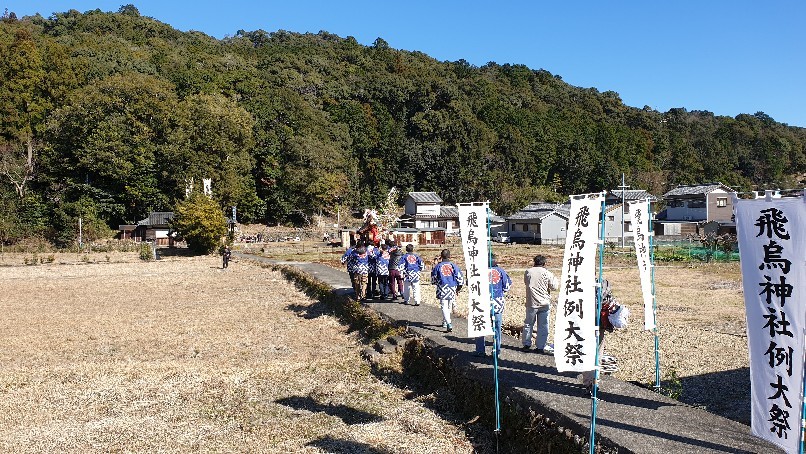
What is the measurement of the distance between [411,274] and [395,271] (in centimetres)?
67

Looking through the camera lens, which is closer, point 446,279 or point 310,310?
point 446,279

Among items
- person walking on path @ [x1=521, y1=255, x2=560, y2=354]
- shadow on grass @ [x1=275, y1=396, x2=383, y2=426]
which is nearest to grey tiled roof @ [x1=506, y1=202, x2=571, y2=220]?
person walking on path @ [x1=521, y1=255, x2=560, y2=354]

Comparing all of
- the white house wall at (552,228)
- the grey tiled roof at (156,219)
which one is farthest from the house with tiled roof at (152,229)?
the white house wall at (552,228)

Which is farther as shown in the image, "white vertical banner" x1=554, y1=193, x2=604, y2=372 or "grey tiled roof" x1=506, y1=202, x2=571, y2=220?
"grey tiled roof" x1=506, y1=202, x2=571, y2=220

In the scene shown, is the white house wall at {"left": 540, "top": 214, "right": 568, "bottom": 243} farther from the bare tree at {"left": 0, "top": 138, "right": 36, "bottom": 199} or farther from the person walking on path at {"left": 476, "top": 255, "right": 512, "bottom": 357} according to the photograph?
the bare tree at {"left": 0, "top": 138, "right": 36, "bottom": 199}

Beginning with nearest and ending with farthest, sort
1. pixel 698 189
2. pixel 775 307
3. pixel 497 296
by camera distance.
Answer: pixel 775 307 < pixel 497 296 < pixel 698 189

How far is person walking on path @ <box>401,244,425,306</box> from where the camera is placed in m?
12.4

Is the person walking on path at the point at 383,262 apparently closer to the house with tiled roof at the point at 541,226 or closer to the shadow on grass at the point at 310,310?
the shadow on grass at the point at 310,310

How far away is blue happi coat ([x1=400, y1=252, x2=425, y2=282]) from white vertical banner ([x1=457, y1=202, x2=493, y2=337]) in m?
5.50

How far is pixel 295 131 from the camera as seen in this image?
65.6 m

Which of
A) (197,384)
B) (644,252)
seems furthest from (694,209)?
(197,384)

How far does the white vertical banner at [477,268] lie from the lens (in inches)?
260

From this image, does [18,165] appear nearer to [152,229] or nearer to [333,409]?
[152,229]

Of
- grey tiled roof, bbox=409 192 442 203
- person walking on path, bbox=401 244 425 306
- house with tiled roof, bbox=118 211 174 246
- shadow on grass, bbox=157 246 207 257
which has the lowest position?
shadow on grass, bbox=157 246 207 257
